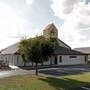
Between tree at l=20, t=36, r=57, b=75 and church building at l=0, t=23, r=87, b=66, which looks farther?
church building at l=0, t=23, r=87, b=66

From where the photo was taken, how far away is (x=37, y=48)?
27.6 m

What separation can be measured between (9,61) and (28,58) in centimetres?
1818

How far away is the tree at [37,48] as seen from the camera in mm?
27656

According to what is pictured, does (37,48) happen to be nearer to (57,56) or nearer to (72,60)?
(57,56)

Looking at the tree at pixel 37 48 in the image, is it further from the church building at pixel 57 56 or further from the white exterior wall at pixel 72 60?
the white exterior wall at pixel 72 60

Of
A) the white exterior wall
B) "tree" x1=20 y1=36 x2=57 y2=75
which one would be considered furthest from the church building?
"tree" x1=20 y1=36 x2=57 y2=75

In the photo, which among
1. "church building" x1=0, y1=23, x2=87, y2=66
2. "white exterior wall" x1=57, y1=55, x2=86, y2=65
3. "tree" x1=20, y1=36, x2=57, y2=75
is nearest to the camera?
"tree" x1=20, y1=36, x2=57, y2=75

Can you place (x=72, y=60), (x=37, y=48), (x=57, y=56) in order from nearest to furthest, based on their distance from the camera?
(x=37, y=48) < (x=57, y=56) < (x=72, y=60)

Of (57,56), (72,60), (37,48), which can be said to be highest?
(37,48)

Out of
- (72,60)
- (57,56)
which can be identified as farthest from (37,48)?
(72,60)

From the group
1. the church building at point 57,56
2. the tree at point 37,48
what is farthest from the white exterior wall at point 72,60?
the tree at point 37,48

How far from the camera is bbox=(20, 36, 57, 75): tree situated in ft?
90.7

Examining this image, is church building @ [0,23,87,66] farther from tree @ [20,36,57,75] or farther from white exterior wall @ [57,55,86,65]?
tree @ [20,36,57,75]

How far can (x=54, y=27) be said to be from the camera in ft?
192
